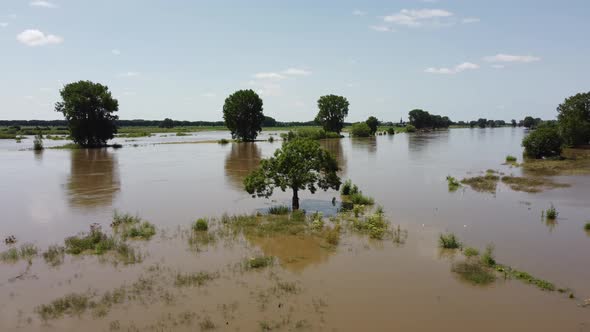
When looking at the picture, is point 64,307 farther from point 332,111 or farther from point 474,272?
point 332,111

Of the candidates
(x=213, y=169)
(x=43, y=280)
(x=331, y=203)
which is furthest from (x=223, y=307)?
(x=213, y=169)

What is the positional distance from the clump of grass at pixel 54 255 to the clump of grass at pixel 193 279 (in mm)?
5331

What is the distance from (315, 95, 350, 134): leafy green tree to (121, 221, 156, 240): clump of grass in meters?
104

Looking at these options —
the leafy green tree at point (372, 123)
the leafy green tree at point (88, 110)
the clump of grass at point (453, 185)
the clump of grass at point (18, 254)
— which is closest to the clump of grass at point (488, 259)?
the clump of grass at point (453, 185)

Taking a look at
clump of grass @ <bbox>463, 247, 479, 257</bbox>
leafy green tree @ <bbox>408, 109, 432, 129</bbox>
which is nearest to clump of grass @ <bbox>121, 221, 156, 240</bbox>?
clump of grass @ <bbox>463, 247, 479, 257</bbox>

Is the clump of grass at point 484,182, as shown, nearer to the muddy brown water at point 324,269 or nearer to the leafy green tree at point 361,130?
the muddy brown water at point 324,269

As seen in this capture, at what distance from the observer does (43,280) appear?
561 inches

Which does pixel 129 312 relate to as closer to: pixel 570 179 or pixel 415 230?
pixel 415 230

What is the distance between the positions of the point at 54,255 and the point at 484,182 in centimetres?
3157

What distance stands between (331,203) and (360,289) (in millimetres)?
13043

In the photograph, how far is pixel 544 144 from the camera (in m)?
52.1

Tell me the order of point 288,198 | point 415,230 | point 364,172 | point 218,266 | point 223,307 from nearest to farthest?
point 223,307 → point 218,266 → point 415,230 → point 288,198 → point 364,172

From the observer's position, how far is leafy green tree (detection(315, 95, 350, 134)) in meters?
122

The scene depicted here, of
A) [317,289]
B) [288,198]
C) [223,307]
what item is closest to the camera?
[223,307]
